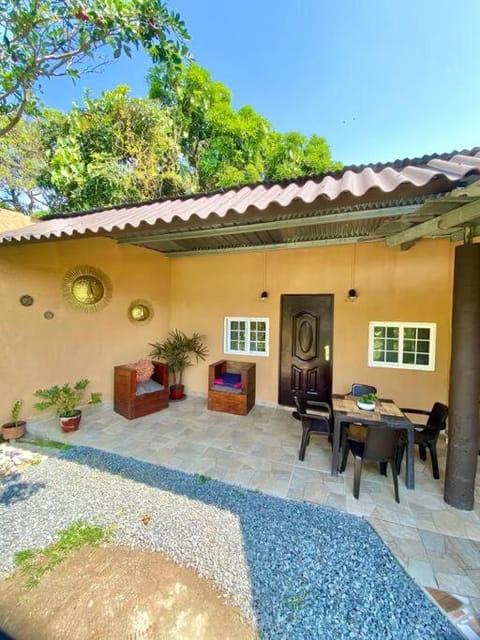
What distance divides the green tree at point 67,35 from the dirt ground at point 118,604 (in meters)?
4.33

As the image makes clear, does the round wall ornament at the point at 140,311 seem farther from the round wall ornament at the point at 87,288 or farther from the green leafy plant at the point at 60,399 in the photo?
the green leafy plant at the point at 60,399

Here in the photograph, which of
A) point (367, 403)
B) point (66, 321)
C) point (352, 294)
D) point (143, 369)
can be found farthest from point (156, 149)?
point (367, 403)

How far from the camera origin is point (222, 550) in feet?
7.23

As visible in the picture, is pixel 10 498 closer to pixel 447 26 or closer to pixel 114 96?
pixel 447 26

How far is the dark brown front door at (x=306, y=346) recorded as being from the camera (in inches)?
206

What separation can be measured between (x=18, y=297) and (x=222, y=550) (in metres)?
4.72

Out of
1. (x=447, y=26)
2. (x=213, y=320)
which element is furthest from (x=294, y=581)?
(x=447, y=26)

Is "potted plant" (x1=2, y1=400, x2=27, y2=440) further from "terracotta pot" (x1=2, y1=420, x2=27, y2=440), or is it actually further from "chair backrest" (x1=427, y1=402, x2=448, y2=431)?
"chair backrest" (x1=427, y1=402, x2=448, y2=431)

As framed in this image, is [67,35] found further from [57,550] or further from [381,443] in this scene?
[381,443]

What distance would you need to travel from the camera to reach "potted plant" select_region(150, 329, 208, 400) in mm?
5996

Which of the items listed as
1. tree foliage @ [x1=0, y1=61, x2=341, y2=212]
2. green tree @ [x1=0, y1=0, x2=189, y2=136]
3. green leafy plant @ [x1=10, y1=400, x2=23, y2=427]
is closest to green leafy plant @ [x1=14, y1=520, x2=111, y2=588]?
green leafy plant @ [x1=10, y1=400, x2=23, y2=427]

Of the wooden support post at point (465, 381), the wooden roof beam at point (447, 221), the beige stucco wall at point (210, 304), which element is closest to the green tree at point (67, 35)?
the beige stucco wall at point (210, 304)

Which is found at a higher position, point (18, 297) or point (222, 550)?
point (18, 297)

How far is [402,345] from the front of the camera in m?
4.79
